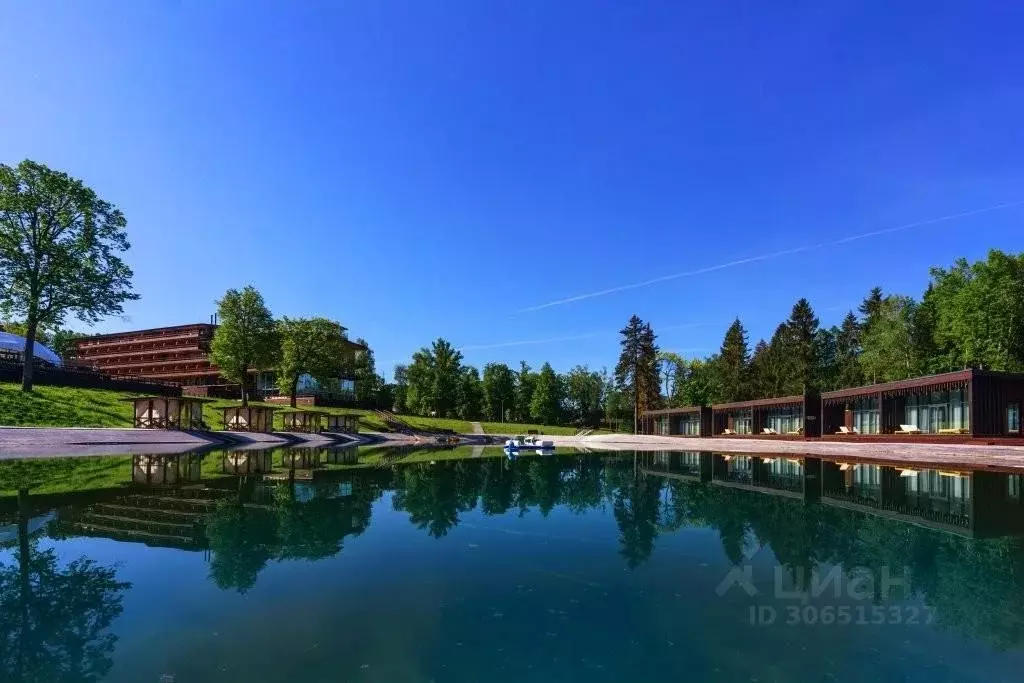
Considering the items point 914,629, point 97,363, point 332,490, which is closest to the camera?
point 914,629

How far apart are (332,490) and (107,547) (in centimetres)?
892

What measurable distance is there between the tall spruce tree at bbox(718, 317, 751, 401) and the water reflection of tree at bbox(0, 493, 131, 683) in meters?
89.8

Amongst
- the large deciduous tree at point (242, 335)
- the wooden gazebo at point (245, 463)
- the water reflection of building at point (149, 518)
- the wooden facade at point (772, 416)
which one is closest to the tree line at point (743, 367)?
the wooden facade at point (772, 416)

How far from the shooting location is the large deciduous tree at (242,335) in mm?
63031

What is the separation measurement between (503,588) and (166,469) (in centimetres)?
2082

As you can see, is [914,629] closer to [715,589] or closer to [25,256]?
[715,589]

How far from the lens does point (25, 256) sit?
43312 millimetres

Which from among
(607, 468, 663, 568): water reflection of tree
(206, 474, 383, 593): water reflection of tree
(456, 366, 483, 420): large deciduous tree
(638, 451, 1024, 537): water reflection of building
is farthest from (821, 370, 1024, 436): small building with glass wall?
(456, 366, 483, 420): large deciduous tree

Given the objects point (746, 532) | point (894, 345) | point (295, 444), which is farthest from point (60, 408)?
point (894, 345)

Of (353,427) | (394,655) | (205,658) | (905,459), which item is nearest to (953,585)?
(394,655)

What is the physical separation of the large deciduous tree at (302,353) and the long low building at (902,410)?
52.5 metres

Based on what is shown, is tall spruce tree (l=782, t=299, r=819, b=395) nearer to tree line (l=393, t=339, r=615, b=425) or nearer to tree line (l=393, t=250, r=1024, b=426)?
tree line (l=393, t=250, r=1024, b=426)

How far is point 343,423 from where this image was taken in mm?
58156

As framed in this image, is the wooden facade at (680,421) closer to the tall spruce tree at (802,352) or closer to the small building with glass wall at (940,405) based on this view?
the tall spruce tree at (802,352)
